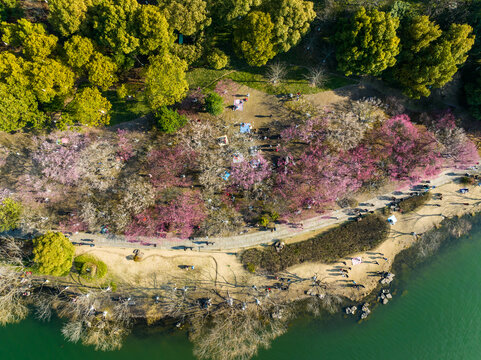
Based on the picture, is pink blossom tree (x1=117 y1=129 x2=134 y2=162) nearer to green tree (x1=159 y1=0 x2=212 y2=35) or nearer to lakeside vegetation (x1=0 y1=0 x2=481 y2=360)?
lakeside vegetation (x1=0 y1=0 x2=481 y2=360)

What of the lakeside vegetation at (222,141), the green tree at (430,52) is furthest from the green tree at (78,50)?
the green tree at (430,52)

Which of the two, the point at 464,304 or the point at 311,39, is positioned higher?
the point at 311,39

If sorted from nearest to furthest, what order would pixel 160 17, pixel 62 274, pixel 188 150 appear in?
pixel 160 17 → pixel 62 274 → pixel 188 150

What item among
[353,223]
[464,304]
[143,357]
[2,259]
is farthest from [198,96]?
[464,304]

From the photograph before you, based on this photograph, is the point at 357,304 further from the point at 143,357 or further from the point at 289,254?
the point at 143,357

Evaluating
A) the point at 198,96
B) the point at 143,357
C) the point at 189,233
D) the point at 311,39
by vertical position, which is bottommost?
the point at 143,357

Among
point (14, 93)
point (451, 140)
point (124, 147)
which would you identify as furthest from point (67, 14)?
point (451, 140)

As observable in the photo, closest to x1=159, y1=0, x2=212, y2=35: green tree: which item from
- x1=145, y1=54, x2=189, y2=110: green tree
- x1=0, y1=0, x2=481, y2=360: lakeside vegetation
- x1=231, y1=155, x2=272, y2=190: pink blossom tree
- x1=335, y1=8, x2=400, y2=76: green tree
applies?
x1=0, y1=0, x2=481, y2=360: lakeside vegetation
